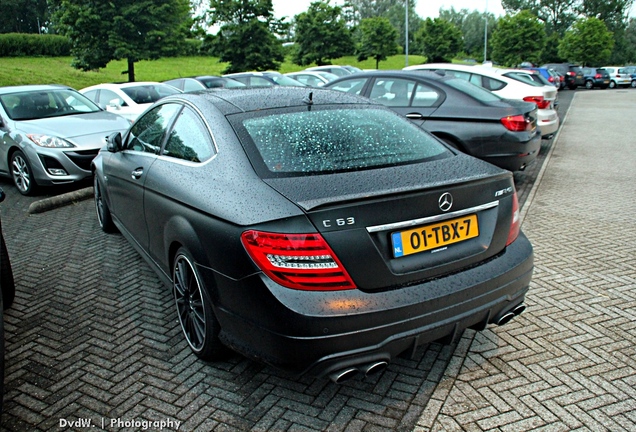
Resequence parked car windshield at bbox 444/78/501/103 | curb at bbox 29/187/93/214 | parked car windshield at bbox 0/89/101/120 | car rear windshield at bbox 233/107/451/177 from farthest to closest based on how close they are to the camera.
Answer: parked car windshield at bbox 0/89/101/120, parked car windshield at bbox 444/78/501/103, curb at bbox 29/187/93/214, car rear windshield at bbox 233/107/451/177

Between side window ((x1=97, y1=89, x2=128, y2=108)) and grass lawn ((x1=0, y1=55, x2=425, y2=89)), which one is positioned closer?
side window ((x1=97, y1=89, x2=128, y2=108))

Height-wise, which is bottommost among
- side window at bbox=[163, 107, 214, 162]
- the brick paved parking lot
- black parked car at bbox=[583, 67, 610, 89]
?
the brick paved parking lot

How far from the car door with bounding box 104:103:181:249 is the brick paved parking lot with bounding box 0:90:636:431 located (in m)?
0.56

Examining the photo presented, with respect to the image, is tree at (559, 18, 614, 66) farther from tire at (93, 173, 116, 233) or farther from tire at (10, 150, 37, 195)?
tire at (93, 173, 116, 233)

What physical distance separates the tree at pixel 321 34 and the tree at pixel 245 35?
9.45 meters

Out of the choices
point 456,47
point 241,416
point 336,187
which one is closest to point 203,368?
point 241,416

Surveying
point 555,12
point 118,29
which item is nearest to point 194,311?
point 118,29

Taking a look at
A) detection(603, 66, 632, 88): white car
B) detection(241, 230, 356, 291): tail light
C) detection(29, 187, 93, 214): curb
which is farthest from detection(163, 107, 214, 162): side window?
detection(603, 66, 632, 88): white car

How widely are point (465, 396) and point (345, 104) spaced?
6.56 feet

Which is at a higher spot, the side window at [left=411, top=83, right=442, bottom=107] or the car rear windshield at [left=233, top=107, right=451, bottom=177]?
the side window at [left=411, top=83, right=442, bottom=107]

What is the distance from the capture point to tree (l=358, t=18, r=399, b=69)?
4647cm

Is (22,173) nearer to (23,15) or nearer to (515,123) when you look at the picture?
(515,123)

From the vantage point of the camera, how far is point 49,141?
7.93 m

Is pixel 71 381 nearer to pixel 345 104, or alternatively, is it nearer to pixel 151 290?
pixel 151 290
